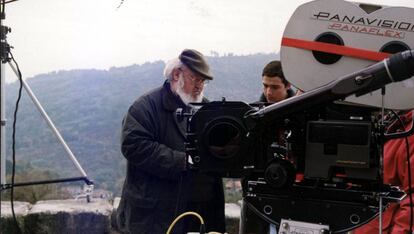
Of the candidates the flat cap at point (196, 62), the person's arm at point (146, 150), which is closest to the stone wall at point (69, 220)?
the person's arm at point (146, 150)

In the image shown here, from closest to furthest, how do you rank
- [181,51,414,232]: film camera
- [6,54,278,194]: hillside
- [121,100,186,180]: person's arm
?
1. [181,51,414,232]: film camera
2. [121,100,186,180]: person's arm
3. [6,54,278,194]: hillside

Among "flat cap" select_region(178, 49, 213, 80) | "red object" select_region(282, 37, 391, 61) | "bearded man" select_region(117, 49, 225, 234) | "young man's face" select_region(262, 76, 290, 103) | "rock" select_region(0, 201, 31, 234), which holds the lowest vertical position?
"rock" select_region(0, 201, 31, 234)

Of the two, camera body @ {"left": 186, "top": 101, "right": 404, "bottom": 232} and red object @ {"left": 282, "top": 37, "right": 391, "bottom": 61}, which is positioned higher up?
red object @ {"left": 282, "top": 37, "right": 391, "bottom": 61}

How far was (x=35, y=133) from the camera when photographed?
2984mm

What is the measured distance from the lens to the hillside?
291 centimetres

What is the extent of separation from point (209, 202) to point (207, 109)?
1099 millimetres

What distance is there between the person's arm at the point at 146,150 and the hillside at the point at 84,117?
2.33ft

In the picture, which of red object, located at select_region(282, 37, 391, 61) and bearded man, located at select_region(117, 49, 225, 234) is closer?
red object, located at select_region(282, 37, 391, 61)

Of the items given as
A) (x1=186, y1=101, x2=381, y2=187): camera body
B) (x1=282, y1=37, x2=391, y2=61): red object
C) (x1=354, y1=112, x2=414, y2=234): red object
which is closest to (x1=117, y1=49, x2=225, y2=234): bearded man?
(x1=354, y1=112, x2=414, y2=234): red object

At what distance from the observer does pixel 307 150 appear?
109cm

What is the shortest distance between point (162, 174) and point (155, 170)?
3 cm

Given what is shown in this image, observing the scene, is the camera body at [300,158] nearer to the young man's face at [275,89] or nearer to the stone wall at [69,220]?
the young man's face at [275,89]

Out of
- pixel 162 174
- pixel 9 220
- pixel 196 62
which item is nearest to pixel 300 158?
pixel 162 174

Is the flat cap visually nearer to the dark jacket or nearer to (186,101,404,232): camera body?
the dark jacket
